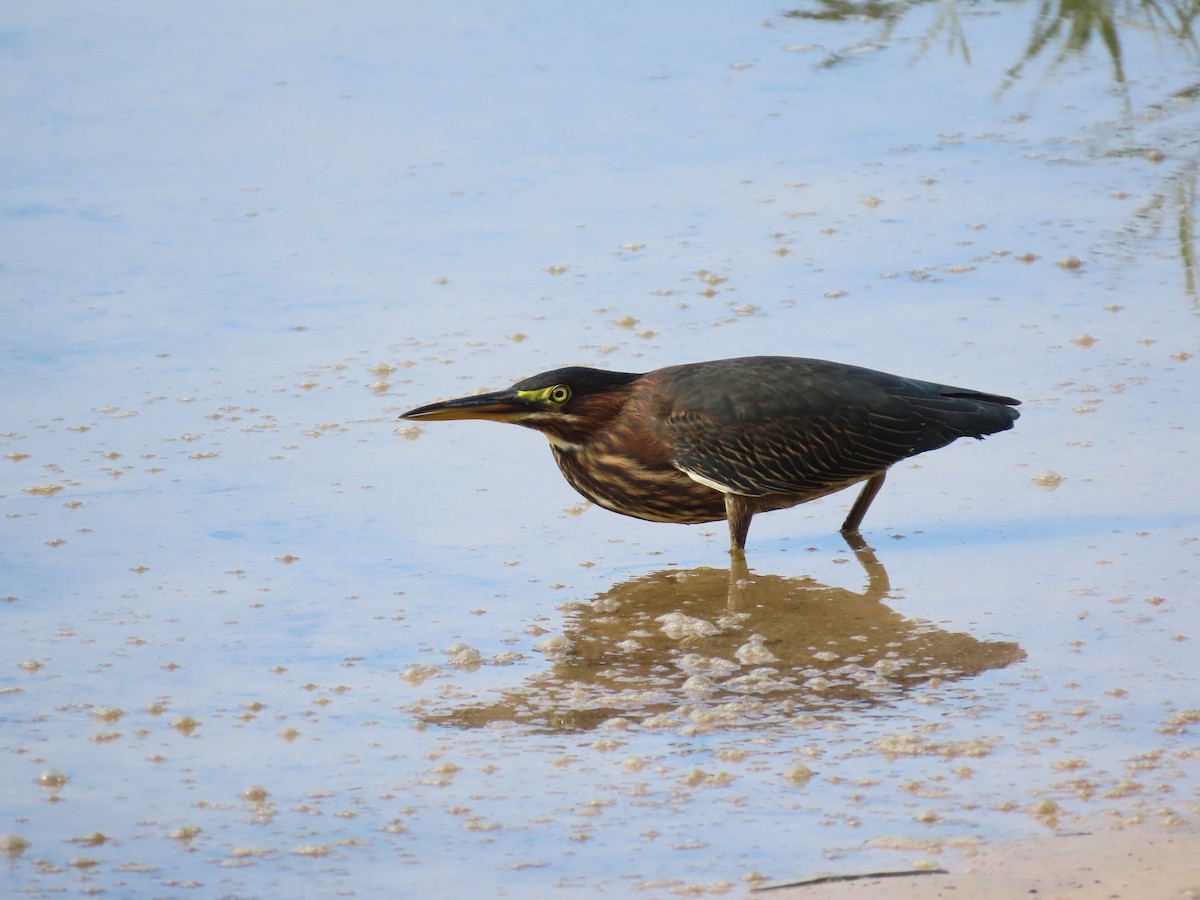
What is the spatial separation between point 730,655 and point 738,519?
92 cm

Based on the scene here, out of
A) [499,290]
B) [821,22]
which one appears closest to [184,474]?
[499,290]

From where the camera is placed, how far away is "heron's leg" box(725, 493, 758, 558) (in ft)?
21.0

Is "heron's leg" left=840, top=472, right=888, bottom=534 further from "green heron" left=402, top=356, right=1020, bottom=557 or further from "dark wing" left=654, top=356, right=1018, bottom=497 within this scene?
"dark wing" left=654, top=356, right=1018, bottom=497

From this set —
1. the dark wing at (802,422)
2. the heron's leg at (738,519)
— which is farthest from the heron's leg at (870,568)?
the heron's leg at (738,519)

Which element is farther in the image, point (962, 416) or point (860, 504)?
point (860, 504)

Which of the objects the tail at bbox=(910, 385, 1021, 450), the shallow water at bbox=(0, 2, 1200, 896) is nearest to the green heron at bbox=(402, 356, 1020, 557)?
the tail at bbox=(910, 385, 1021, 450)

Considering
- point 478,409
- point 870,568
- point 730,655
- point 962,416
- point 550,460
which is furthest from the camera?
point 550,460

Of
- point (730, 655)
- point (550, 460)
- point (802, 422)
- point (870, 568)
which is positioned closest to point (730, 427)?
point (802, 422)

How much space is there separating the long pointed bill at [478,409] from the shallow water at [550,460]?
1.21ft

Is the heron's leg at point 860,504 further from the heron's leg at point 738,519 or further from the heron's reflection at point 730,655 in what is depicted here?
the heron's leg at point 738,519

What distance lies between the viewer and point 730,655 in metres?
5.59

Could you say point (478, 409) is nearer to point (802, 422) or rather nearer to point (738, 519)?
point (738, 519)

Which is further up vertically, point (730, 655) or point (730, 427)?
point (730, 427)

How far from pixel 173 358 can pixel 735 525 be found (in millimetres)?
2722
